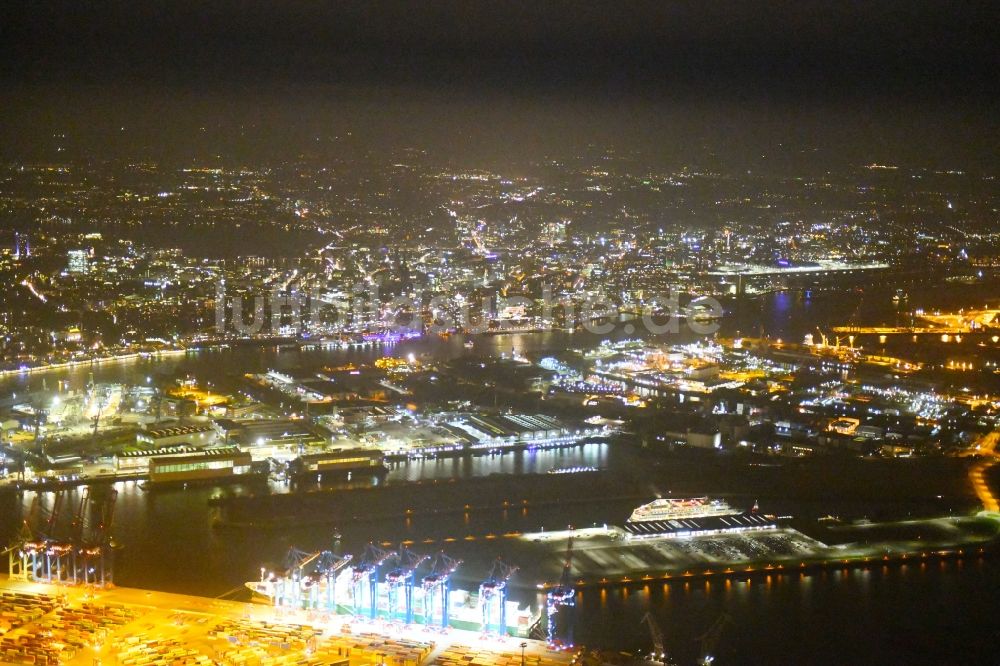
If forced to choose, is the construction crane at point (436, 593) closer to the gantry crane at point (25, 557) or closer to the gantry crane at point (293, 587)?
the gantry crane at point (293, 587)

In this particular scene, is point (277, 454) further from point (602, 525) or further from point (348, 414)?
point (602, 525)

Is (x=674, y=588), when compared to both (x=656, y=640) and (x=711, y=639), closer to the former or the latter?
(x=711, y=639)

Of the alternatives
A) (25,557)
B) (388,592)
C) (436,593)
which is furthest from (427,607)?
(25,557)

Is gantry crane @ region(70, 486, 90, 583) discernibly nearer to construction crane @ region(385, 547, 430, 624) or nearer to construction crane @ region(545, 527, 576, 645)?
construction crane @ region(385, 547, 430, 624)

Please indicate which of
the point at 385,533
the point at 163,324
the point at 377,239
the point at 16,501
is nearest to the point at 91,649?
the point at 385,533

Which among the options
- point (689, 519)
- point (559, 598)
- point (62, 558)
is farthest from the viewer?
point (689, 519)

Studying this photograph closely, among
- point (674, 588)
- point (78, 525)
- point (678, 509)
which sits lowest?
point (674, 588)

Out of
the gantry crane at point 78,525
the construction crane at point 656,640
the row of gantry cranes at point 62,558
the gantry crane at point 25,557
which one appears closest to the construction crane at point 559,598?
the construction crane at point 656,640
